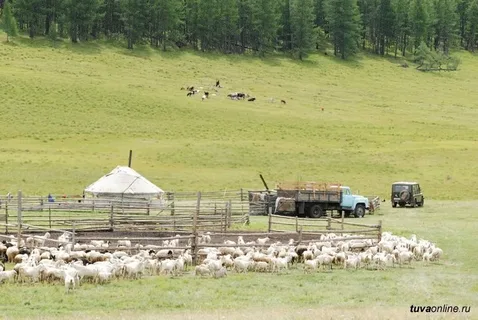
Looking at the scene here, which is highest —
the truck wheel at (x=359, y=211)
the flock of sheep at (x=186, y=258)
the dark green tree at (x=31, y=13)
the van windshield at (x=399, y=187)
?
the dark green tree at (x=31, y=13)

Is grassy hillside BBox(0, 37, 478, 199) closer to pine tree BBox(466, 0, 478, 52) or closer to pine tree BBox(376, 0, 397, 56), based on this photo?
pine tree BBox(376, 0, 397, 56)

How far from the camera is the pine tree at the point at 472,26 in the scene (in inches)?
5896

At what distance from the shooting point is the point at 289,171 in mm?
62938

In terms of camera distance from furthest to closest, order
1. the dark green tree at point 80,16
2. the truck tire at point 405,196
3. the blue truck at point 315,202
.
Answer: the dark green tree at point 80,16 < the truck tire at point 405,196 < the blue truck at point 315,202

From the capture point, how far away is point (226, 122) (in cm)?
8181

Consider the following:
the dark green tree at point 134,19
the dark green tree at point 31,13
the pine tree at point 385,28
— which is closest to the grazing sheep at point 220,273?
the dark green tree at point 134,19

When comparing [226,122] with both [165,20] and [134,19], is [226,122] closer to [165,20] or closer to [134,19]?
[134,19]

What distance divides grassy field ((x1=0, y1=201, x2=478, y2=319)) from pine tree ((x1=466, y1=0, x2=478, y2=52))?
130 m

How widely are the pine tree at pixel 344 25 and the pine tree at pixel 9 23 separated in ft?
153

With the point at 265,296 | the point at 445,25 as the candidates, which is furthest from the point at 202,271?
the point at 445,25

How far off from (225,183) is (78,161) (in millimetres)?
11656

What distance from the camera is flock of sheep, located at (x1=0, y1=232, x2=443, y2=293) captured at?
864 inches

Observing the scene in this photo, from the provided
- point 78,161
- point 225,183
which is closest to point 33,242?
point 225,183

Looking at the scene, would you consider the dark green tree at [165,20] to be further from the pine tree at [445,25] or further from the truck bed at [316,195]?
the truck bed at [316,195]
